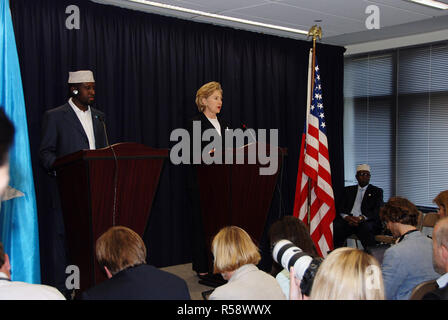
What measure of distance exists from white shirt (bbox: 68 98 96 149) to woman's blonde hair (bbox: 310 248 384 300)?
108 inches

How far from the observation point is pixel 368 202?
6348mm

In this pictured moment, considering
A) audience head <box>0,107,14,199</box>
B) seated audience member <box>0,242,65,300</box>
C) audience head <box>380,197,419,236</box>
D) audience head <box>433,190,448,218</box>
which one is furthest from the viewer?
audience head <box>433,190,448,218</box>

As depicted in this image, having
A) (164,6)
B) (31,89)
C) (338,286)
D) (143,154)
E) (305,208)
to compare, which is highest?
(164,6)

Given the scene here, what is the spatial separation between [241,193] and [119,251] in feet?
6.31

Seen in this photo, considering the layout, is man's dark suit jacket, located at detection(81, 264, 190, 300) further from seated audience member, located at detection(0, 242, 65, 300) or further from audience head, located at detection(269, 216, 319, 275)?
audience head, located at detection(269, 216, 319, 275)

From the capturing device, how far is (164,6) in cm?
523

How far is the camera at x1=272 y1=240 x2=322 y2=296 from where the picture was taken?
173 cm

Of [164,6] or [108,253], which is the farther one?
[164,6]

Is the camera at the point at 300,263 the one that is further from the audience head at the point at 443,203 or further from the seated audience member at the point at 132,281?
the audience head at the point at 443,203

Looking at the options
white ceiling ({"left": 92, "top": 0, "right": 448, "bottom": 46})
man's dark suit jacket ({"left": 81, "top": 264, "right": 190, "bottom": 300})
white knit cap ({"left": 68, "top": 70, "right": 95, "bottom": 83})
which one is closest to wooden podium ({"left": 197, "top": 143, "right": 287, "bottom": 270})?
white knit cap ({"left": 68, "top": 70, "right": 95, "bottom": 83})
